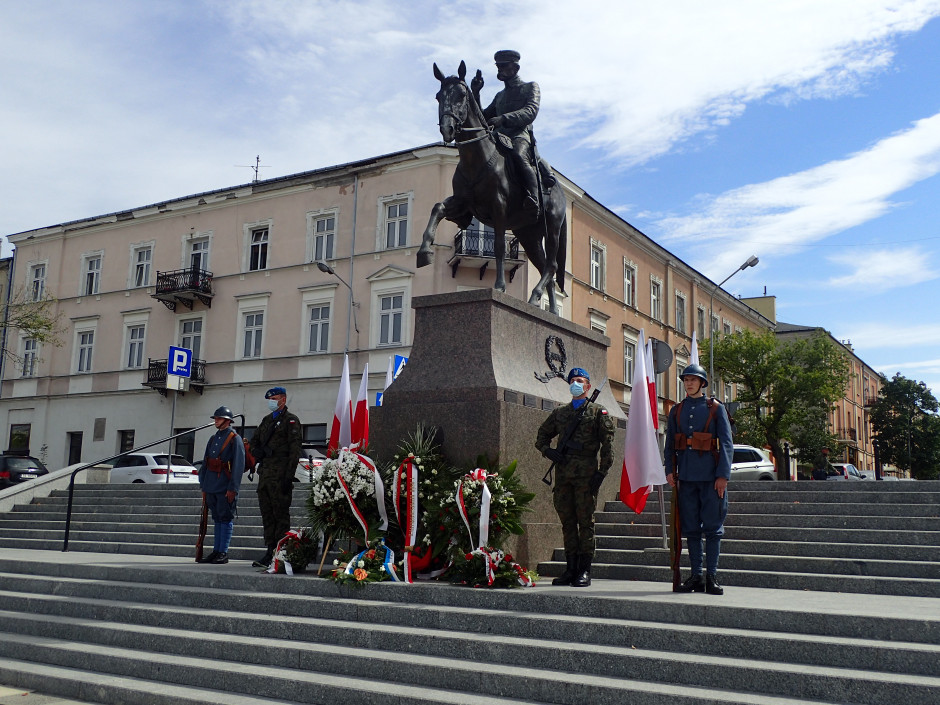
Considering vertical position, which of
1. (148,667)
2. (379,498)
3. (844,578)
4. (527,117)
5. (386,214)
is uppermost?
(386,214)

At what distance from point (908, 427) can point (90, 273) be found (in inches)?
2488

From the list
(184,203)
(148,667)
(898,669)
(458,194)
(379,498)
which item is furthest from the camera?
(184,203)

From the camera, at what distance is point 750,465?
2352cm

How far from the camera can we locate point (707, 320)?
1898 inches

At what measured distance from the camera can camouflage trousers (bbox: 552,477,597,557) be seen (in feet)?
25.5

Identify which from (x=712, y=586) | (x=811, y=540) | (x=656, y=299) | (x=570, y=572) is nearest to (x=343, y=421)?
(x=570, y=572)

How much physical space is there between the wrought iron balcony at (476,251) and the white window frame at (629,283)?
10.8 m

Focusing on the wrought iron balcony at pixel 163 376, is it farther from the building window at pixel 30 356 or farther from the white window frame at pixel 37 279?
the white window frame at pixel 37 279

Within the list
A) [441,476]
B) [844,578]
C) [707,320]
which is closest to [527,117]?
[441,476]

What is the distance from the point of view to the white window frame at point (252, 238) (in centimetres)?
3397

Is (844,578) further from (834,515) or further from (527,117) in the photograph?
(527,117)

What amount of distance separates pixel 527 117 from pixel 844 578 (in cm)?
629

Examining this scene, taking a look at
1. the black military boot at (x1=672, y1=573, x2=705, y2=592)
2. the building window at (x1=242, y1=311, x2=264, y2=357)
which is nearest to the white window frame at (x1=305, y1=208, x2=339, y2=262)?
the building window at (x1=242, y1=311, x2=264, y2=357)

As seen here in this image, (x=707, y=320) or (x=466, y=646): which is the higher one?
(x=707, y=320)
